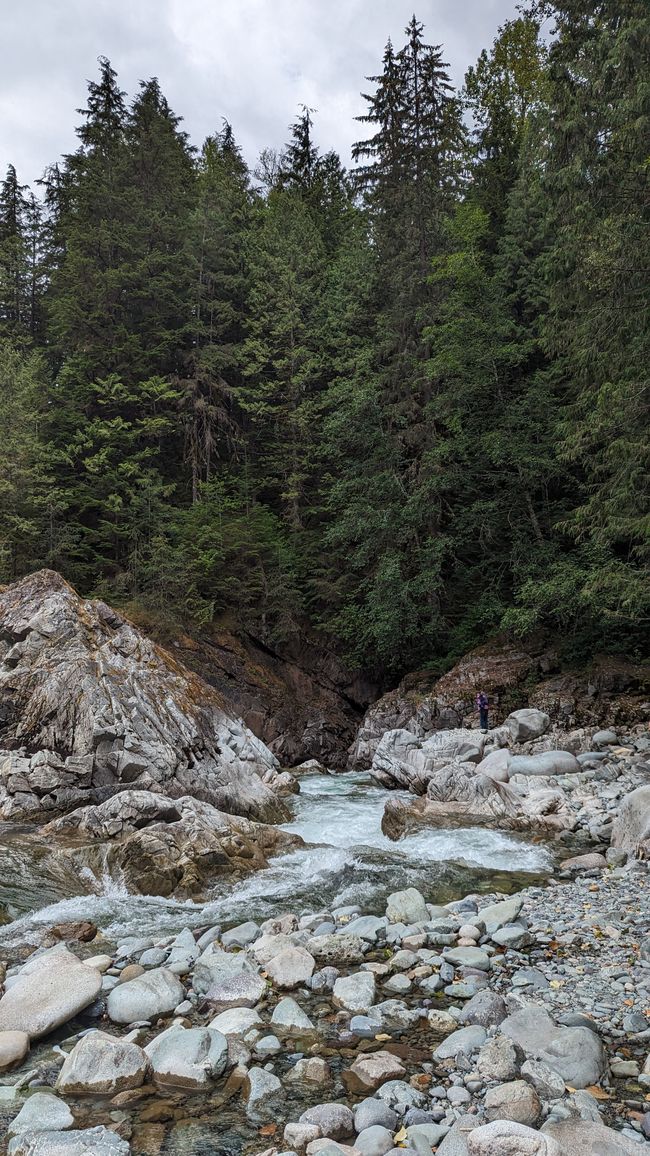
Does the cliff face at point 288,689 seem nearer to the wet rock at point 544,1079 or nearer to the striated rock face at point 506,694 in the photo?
the striated rock face at point 506,694

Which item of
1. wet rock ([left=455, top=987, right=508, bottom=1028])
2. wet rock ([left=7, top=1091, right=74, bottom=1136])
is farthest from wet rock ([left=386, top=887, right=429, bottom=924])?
wet rock ([left=7, top=1091, right=74, bottom=1136])

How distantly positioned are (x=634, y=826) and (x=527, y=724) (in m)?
7.02

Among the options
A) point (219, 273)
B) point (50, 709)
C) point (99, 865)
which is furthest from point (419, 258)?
point (99, 865)

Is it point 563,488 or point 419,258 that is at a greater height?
point 419,258

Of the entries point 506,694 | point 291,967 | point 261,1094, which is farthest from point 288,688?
point 261,1094

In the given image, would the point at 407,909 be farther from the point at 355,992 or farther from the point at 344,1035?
the point at 344,1035

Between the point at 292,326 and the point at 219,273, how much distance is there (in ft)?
12.1

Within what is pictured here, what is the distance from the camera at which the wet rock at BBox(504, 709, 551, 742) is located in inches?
591

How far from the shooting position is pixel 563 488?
19.5 metres

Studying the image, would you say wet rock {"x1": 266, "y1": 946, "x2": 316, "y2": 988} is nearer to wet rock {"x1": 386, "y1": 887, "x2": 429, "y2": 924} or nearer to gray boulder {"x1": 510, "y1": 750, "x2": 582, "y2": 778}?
wet rock {"x1": 386, "y1": 887, "x2": 429, "y2": 924}

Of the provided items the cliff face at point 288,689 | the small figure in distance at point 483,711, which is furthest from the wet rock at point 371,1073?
the cliff face at point 288,689

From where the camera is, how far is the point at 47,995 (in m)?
4.68

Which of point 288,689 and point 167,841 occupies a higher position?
point 288,689

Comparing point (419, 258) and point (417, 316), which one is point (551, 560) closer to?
point (417, 316)
